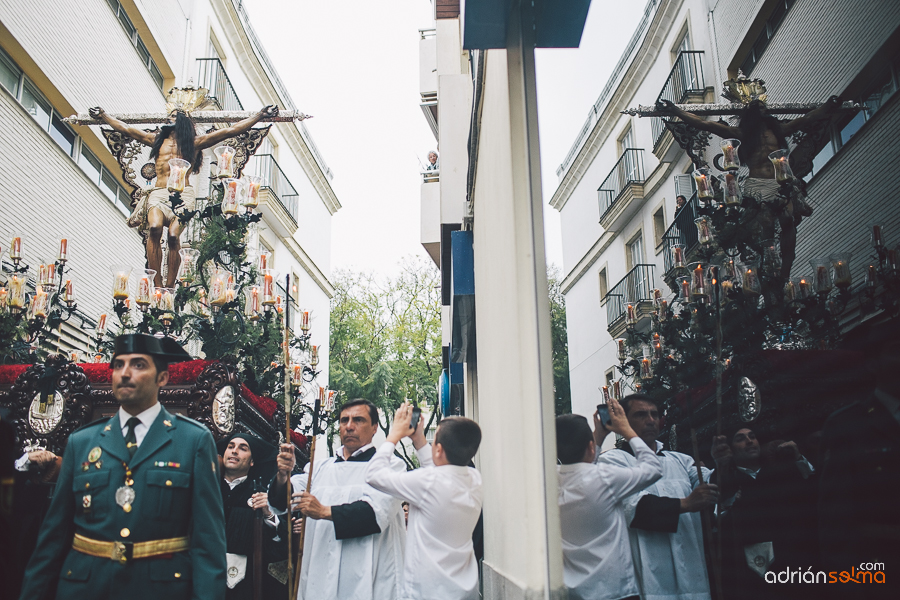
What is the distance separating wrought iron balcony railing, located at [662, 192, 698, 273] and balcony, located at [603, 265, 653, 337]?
0.11 metres

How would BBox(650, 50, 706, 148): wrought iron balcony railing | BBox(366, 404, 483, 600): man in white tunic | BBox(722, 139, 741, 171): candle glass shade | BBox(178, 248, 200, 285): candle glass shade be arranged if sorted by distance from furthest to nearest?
BBox(178, 248, 200, 285): candle glass shade, BBox(366, 404, 483, 600): man in white tunic, BBox(722, 139, 741, 171): candle glass shade, BBox(650, 50, 706, 148): wrought iron balcony railing

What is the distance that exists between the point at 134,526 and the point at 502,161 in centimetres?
227

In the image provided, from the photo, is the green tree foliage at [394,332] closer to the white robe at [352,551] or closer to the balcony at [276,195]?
the balcony at [276,195]

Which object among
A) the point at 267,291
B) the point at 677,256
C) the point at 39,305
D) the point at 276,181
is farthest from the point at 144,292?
the point at 276,181

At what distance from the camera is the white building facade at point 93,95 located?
9.46 meters

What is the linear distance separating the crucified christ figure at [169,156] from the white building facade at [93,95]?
155 cm

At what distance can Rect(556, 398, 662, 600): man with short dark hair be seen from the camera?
2.65 metres

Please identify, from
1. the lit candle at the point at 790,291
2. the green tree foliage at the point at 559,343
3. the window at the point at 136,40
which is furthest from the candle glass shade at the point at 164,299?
the window at the point at 136,40

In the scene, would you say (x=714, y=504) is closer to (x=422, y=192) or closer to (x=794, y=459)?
(x=794, y=459)

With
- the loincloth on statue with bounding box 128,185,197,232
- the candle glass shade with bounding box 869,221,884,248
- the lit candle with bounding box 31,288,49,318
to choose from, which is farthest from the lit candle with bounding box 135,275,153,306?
the candle glass shade with bounding box 869,221,884,248

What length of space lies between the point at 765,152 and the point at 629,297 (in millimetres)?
1095

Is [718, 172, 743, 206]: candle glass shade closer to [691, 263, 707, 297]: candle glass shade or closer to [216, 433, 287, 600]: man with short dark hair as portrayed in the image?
[691, 263, 707, 297]: candle glass shade

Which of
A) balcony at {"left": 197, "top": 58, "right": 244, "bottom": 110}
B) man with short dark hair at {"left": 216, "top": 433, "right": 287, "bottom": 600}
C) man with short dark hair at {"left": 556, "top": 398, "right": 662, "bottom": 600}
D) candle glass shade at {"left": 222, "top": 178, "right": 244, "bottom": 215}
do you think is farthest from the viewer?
balcony at {"left": 197, "top": 58, "right": 244, "bottom": 110}

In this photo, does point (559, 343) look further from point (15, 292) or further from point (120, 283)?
point (15, 292)
